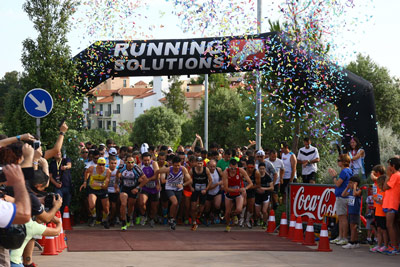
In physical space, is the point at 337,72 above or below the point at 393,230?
above

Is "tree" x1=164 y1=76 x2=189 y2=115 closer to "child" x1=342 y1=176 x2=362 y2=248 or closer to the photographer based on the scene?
"child" x1=342 y1=176 x2=362 y2=248

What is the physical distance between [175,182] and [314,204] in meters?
3.54

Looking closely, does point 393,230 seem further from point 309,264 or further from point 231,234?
point 231,234

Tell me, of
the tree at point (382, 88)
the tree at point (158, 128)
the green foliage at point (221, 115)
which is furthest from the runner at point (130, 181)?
the tree at point (158, 128)

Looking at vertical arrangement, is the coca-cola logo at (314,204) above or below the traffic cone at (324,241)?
above

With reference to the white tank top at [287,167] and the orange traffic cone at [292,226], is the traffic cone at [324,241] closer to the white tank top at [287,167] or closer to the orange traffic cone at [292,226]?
the orange traffic cone at [292,226]

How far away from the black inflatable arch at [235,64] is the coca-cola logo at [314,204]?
2.80 meters

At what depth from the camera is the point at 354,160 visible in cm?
1425

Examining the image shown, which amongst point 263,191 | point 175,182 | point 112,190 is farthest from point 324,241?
point 112,190

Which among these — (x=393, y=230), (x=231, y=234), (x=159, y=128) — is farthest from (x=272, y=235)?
(x=159, y=128)

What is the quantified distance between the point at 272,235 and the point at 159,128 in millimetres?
63012

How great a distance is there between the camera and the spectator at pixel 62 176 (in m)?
13.7

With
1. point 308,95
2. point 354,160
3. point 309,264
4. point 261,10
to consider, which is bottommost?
point 309,264

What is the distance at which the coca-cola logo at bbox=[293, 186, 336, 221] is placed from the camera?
12648 mm
